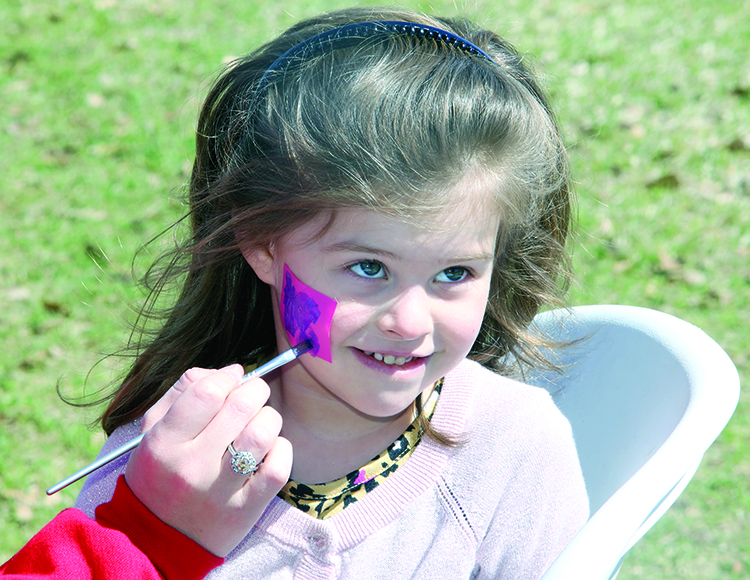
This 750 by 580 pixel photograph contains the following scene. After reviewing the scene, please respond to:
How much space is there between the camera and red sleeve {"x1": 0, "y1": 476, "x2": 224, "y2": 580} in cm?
136

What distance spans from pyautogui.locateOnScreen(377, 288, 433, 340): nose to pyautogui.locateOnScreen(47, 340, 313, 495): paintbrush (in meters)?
0.18

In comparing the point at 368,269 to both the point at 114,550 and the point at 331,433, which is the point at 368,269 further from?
the point at 114,550

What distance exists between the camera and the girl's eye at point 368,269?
156 centimetres

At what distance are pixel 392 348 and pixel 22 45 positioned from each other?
489cm

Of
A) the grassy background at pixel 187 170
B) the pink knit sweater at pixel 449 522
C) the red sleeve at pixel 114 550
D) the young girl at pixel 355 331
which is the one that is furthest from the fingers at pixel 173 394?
the grassy background at pixel 187 170

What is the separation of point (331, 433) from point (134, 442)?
1.78 ft

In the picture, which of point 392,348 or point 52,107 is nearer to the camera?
point 392,348

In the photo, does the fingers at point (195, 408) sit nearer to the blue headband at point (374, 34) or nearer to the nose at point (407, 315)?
the nose at point (407, 315)

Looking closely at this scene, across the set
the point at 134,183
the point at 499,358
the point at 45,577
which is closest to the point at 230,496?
the point at 45,577

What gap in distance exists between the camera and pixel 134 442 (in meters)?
1.45

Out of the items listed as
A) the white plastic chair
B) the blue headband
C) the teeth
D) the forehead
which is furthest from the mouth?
the blue headband

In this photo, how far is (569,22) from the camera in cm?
577

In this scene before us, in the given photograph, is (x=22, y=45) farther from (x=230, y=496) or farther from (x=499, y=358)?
(x=230, y=496)

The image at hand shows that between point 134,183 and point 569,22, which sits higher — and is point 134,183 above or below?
below
